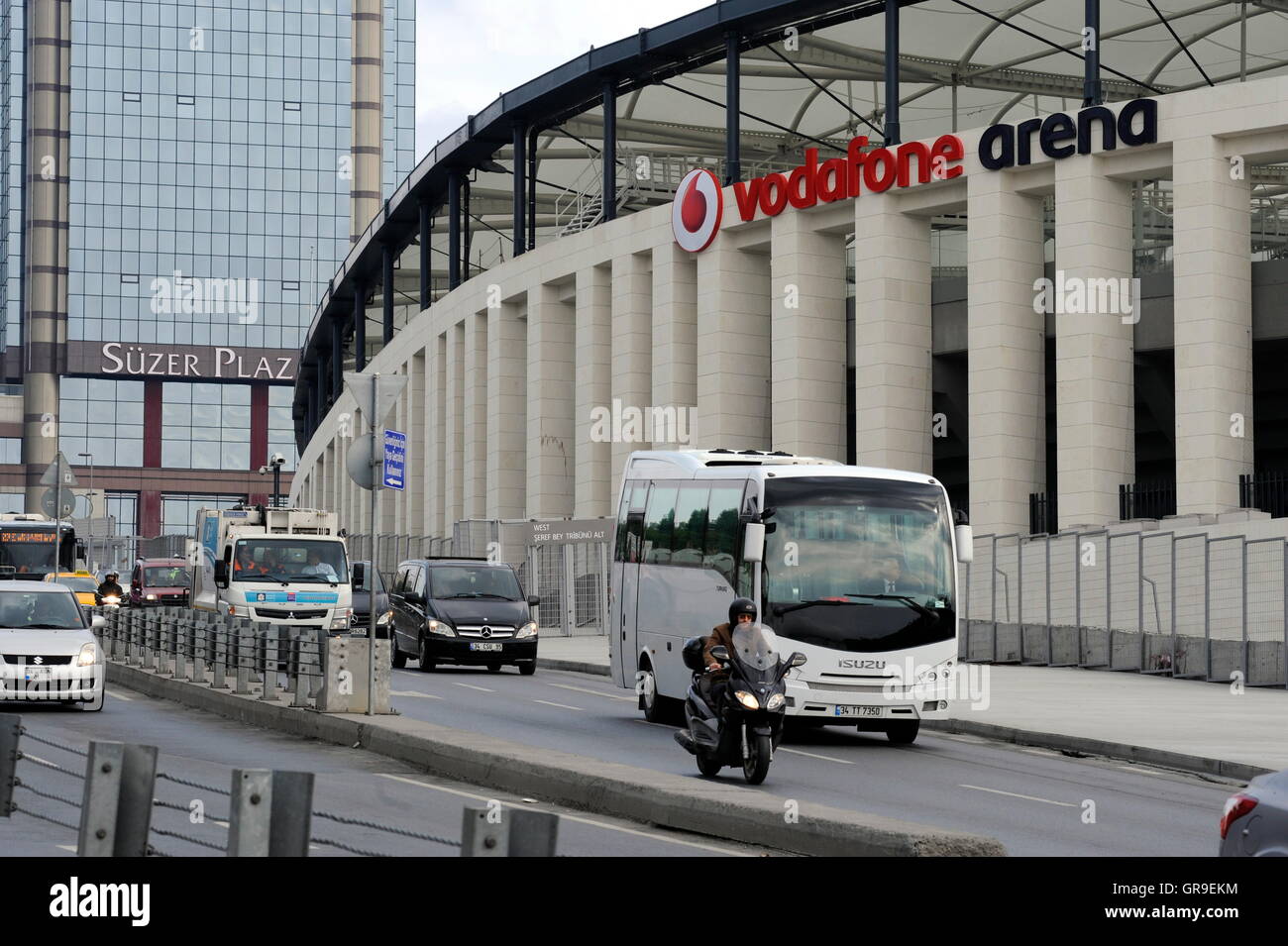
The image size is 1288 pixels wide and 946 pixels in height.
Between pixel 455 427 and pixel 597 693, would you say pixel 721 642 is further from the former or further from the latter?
pixel 455 427

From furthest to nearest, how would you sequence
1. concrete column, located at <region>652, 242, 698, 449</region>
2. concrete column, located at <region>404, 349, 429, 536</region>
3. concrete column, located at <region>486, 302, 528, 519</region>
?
concrete column, located at <region>404, 349, 429, 536</region>, concrete column, located at <region>486, 302, 528, 519</region>, concrete column, located at <region>652, 242, 698, 449</region>

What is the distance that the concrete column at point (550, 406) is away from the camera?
6281 cm

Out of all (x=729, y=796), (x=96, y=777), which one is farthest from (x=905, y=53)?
(x=96, y=777)

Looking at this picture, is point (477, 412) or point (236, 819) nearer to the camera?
point (236, 819)

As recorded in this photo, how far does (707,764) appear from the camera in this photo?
17.0 meters

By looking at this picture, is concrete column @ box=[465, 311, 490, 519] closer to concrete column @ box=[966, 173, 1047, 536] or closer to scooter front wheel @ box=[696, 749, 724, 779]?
concrete column @ box=[966, 173, 1047, 536]

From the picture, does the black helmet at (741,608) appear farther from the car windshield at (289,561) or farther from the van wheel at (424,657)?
the car windshield at (289,561)

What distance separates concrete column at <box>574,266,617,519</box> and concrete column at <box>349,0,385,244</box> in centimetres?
8088

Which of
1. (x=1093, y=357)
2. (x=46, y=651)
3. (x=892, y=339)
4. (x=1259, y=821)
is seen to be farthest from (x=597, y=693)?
(x=1259, y=821)

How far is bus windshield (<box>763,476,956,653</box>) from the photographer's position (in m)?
21.9

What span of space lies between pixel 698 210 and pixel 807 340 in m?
5.89

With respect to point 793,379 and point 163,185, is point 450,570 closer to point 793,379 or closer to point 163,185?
point 793,379

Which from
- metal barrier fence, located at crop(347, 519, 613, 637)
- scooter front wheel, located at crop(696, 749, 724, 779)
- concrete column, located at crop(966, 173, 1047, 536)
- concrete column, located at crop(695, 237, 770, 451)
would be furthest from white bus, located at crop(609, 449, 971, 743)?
concrete column, located at crop(695, 237, 770, 451)
